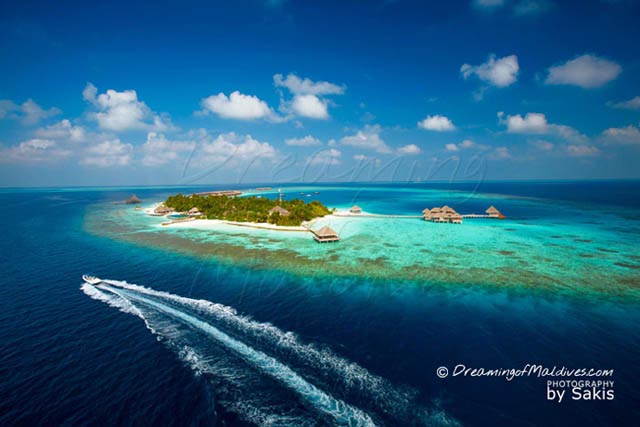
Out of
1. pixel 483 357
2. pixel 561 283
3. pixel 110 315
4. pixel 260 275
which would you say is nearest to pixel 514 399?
pixel 483 357

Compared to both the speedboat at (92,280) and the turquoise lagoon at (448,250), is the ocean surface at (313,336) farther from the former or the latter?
the speedboat at (92,280)

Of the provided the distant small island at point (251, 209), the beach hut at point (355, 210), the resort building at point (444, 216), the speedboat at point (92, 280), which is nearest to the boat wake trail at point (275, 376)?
the speedboat at point (92, 280)

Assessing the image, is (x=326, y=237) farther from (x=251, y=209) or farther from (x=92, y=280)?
(x=251, y=209)

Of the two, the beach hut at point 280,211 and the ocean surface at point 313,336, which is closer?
the ocean surface at point 313,336

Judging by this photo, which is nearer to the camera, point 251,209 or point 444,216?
point 444,216

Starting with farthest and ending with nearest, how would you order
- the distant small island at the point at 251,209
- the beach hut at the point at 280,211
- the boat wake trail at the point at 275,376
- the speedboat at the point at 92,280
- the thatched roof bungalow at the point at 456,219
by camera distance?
the thatched roof bungalow at the point at 456,219 → the beach hut at the point at 280,211 → the distant small island at the point at 251,209 → the speedboat at the point at 92,280 → the boat wake trail at the point at 275,376

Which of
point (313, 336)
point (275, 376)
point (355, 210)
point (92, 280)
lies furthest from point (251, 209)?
point (275, 376)
